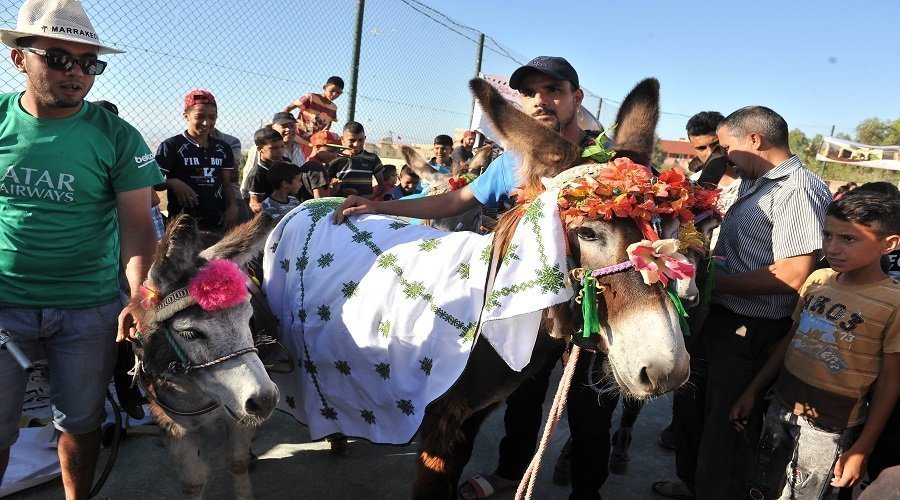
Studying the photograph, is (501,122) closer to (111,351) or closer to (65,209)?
(65,209)

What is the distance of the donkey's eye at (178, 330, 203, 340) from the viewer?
7.27ft

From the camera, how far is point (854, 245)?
2.33 metres

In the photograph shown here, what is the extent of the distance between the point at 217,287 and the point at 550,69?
1.80 m

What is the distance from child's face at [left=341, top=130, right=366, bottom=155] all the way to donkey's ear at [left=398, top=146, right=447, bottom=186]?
2.52 feet

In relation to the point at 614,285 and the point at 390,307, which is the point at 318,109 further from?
the point at 614,285

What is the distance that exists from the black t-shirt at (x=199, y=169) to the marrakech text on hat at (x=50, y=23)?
2.55m

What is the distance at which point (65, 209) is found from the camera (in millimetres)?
2258

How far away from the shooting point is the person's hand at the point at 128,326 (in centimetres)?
231

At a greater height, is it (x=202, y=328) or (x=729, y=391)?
(x=202, y=328)

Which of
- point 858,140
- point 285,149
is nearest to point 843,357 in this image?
point 285,149

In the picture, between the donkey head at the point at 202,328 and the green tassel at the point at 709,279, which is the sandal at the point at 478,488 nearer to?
the donkey head at the point at 202,328

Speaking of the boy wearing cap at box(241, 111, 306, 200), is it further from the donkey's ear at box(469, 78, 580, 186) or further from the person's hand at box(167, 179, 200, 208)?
the donkey's ear at box(469, 78, 580, 186)

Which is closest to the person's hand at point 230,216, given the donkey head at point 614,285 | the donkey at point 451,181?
the donkey at point 451,181

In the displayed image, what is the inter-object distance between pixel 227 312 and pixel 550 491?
8.10 feet
